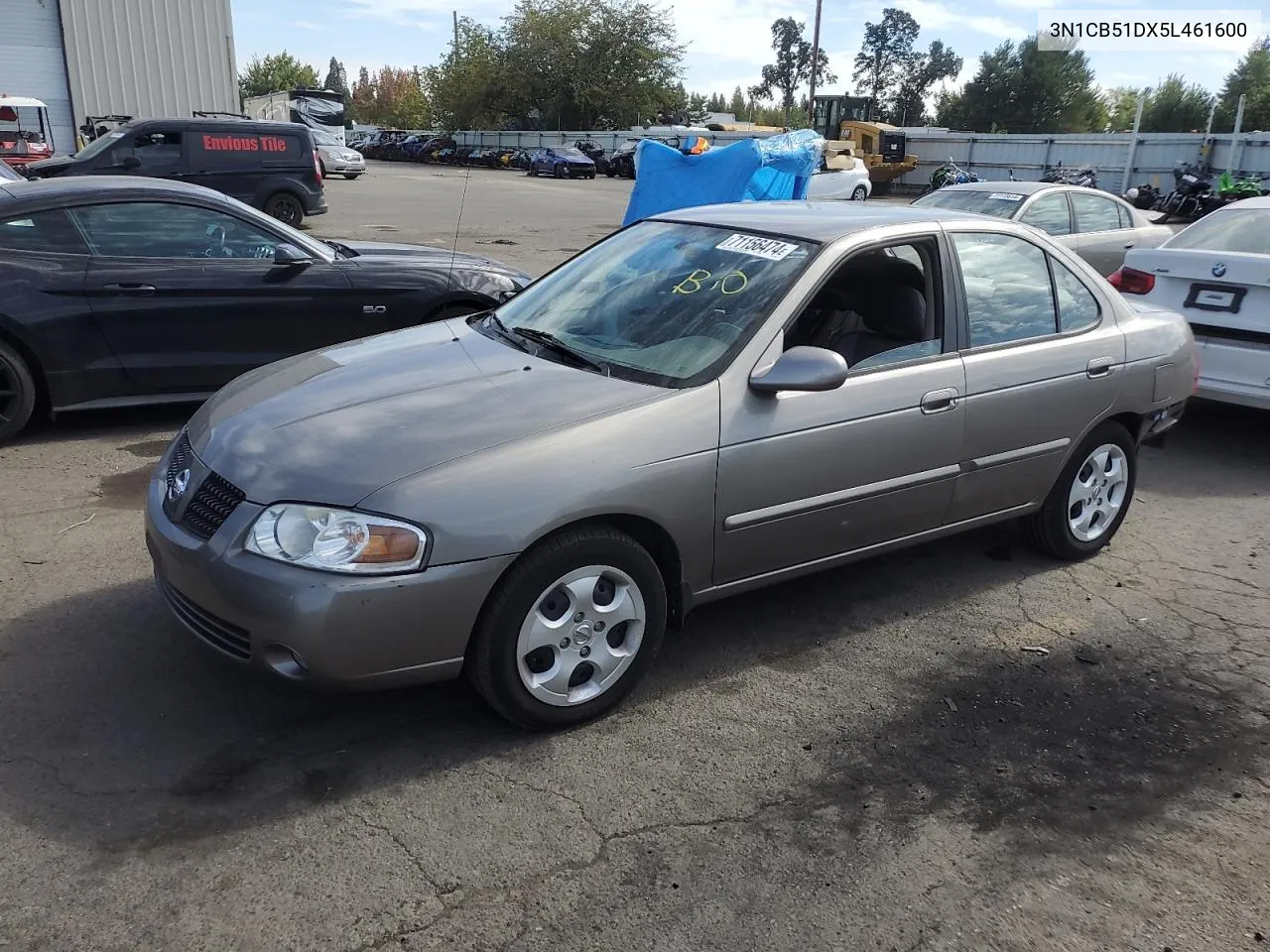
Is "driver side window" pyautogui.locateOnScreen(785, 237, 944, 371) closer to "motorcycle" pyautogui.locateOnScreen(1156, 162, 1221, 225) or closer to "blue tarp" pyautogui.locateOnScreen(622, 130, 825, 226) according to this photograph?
"blue tarp" pyautogui.locateOnScreen(622, 130, 825, 226)

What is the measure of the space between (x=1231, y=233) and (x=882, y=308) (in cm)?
418

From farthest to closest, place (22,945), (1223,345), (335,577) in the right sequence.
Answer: (1223,345)
(335,577)
(22,945)

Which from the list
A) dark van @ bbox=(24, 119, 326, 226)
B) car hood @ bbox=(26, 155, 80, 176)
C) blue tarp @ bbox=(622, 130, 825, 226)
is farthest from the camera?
dark van @ bbox=(24, 119, 326, 226)

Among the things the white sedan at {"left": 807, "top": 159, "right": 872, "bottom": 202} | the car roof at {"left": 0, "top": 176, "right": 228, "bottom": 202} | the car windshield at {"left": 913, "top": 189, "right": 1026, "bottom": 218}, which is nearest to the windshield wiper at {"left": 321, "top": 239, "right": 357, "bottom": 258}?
the car roof at {"left": 0, "top": 176, "right": 228, "bottom": 202}

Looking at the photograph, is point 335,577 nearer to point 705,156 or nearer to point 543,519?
→ point 543,519

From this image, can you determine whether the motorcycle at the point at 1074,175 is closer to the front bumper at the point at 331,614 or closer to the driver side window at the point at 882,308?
the driver side window at the point at 882,308

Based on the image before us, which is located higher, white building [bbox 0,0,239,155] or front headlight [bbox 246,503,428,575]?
white building [bbox 0,0,239,155]

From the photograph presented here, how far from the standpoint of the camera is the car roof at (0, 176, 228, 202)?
5871 millimetres

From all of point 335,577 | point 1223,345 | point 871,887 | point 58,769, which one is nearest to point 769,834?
point 871,887

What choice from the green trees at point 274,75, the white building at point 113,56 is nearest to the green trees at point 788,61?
the green trees at point 274,75

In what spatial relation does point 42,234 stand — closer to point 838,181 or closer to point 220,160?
point 220,160

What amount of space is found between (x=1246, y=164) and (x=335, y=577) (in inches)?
1284

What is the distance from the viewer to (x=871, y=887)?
8.63 ft

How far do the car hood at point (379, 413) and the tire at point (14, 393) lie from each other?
263 centimetres
